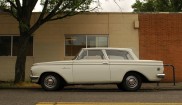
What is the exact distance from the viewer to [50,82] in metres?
16.7

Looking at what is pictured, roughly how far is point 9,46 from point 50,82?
706cm

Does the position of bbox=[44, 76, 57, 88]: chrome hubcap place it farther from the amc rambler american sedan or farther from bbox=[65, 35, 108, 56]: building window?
bbox=[65, 35, 108, 56]: building window

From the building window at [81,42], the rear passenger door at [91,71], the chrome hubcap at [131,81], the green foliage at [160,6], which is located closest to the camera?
the rear passenger door at [91,71]

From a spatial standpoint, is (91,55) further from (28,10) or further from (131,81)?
(28,10)

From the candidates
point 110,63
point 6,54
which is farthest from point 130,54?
point 6,54

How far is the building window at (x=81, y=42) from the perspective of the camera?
75.0ft

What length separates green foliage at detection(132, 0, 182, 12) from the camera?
4894cm

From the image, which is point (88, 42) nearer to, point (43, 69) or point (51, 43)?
point (51, 43)

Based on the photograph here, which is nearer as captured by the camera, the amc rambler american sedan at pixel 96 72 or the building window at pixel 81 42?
the amc rambler american sedan at pixel 96 72

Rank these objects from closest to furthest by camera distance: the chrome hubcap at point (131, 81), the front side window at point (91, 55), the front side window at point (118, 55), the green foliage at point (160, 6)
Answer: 1. the chrome hubcap at point (131, 81)
2. the front side window at point (91, 55)
3. the front side window at point (118, 55)
4. the green foliage at point (160, 6)

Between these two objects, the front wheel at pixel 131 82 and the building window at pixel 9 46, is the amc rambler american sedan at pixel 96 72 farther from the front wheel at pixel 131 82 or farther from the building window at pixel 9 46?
the building window at pixel 9 46

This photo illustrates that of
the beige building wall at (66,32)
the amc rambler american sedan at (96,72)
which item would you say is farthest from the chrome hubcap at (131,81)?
the beige building wall at (66,32)

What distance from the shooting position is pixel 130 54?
17172 mm

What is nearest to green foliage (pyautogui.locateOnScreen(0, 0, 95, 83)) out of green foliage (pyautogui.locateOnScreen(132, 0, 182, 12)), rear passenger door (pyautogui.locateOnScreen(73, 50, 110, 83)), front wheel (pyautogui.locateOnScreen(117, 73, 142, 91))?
A: rear passenger door (pyautogui.locateOnScreen(73, 50, 110, 83))
